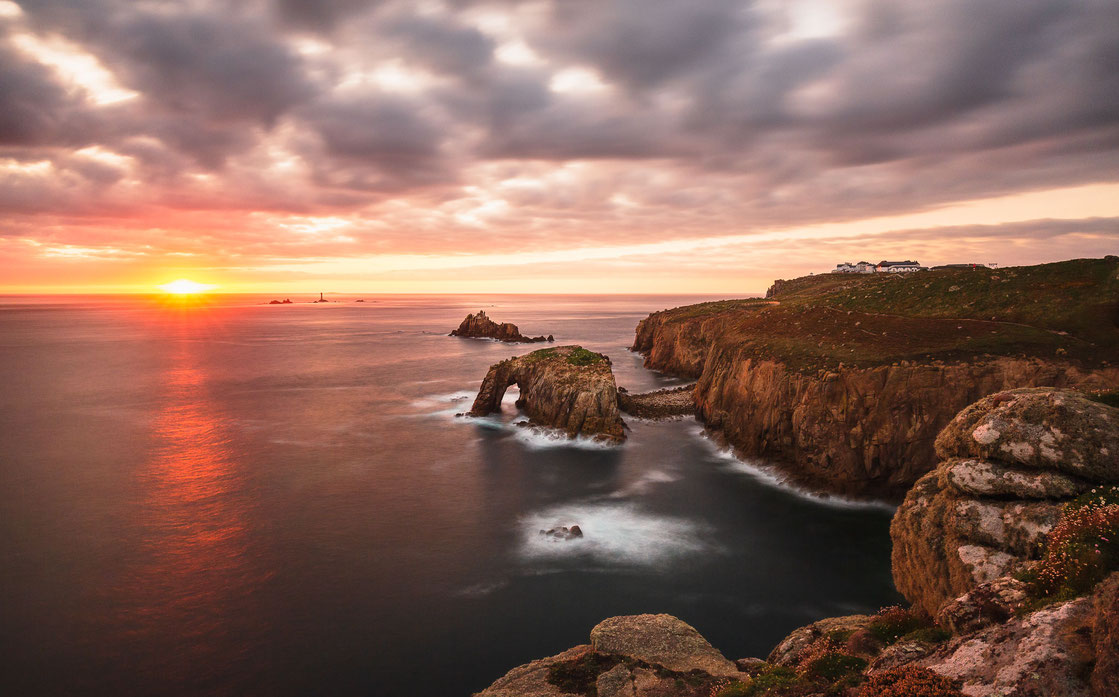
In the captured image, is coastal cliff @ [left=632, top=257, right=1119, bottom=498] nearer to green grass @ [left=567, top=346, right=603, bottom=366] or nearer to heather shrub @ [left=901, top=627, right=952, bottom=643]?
green grass @ [left=567, top=346, right=603, bottom=366]

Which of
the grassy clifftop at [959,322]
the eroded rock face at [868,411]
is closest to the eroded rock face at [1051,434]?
the eroded rock face at [868,411]

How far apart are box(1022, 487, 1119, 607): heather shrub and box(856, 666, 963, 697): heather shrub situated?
3.48 m

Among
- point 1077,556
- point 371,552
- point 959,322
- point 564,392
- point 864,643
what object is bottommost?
point 371,552

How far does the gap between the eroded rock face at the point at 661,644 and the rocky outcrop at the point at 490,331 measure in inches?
5521

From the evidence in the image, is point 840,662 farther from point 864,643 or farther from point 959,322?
point 959,322

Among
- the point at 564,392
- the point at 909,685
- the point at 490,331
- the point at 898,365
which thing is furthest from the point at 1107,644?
the point at 490,331

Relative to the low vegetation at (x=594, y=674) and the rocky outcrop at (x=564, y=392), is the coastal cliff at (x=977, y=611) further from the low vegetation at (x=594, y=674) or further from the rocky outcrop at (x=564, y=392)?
the rocky outcrop at (x=564, y=392)

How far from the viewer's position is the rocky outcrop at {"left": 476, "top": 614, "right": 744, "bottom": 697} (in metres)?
18.6

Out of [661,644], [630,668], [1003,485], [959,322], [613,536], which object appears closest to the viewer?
[1003,485]

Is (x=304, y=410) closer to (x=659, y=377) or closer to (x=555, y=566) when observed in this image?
(x=555, y=566)

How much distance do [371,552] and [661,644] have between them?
22850mm

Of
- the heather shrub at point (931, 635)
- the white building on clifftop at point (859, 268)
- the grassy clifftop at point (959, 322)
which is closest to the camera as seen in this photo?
the heather shrub at point (931, 635)

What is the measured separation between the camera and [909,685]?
11641mm

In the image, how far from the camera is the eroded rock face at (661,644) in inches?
785
